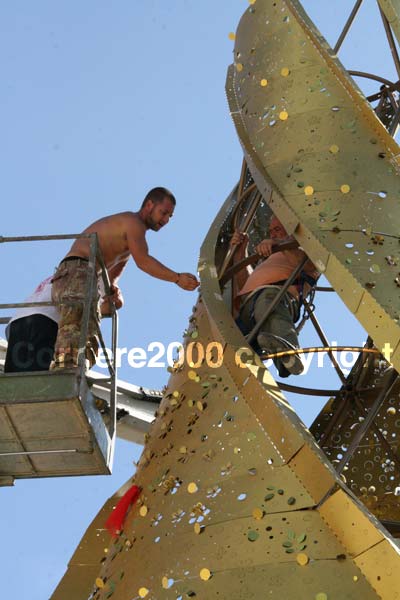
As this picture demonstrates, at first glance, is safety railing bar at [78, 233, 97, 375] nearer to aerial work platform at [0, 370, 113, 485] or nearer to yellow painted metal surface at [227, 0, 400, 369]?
aerial work platform at [0, 370, 113, 485]

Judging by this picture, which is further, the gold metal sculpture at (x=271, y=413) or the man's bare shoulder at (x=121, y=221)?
the man's bare shoulder at (x=121, y=221)

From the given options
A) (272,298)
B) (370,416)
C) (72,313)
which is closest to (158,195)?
(272,298)

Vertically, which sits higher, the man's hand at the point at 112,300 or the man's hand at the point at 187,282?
the man's hand at the point at 187,282

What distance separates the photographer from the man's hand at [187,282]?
430 inches

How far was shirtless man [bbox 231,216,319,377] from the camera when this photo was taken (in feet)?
33.7

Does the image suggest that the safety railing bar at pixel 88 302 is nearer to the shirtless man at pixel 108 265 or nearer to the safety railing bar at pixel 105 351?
the shirtless man at pixel 108 265

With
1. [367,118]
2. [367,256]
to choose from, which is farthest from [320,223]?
[367,118]

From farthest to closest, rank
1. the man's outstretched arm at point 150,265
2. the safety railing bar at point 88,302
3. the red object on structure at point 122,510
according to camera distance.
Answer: the man's outstretched arm at point 150,265 < the safety railing bar at point 88,302 < the red object on structure at point 122,510

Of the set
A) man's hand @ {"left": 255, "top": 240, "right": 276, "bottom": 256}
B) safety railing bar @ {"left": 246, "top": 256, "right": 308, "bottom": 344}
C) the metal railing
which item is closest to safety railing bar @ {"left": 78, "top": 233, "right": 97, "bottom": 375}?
the metal railing

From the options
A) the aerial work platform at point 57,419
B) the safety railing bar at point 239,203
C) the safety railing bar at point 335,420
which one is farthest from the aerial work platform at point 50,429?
the safety railing bar at point 335,420

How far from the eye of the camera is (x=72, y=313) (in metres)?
10.2

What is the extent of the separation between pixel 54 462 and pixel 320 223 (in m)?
3.13

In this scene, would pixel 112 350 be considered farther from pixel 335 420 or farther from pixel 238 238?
pixel 335 420

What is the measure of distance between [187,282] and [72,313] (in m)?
1.22
